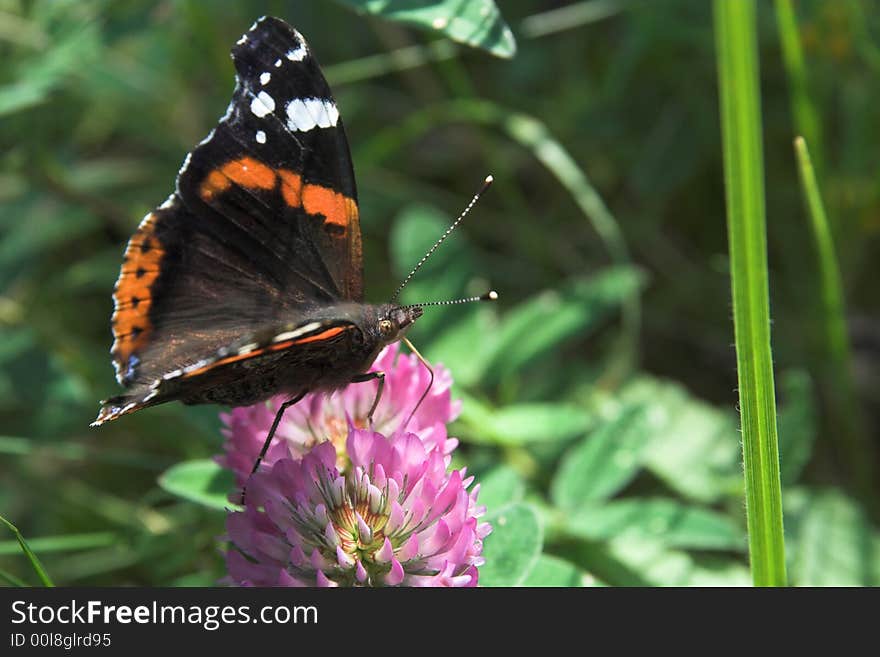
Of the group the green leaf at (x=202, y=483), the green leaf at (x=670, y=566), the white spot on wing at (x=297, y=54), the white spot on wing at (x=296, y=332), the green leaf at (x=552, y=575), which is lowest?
the green leaf at (x=552, y=575)

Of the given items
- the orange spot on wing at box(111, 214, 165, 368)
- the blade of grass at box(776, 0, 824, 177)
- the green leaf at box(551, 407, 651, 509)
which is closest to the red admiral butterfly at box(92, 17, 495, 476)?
the orange spot on wing at box(111, 214, 165, 368)

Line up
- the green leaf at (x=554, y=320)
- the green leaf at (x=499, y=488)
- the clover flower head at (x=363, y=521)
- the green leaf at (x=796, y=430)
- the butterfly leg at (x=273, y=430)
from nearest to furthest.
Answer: the clover flower head at (x=363, y=521) → the butterfly leg at (x=273, y=430) → the green leaf at (x=499, y=488) → the green leaf at (x=796, y=430) → the green leaf at (x=554, y=320)

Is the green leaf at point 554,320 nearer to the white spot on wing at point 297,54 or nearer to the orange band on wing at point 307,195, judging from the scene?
the orange band on wing at point 307,195

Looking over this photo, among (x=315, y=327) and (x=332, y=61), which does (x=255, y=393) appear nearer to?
(x=315, y=327)

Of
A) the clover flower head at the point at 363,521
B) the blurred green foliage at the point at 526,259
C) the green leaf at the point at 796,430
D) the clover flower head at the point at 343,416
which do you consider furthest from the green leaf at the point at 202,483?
the green leaf at the point at 796,430

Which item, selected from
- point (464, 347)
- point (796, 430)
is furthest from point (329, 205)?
point (796, 430)

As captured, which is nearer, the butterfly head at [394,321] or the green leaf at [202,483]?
the butterfly head at [394,321]
